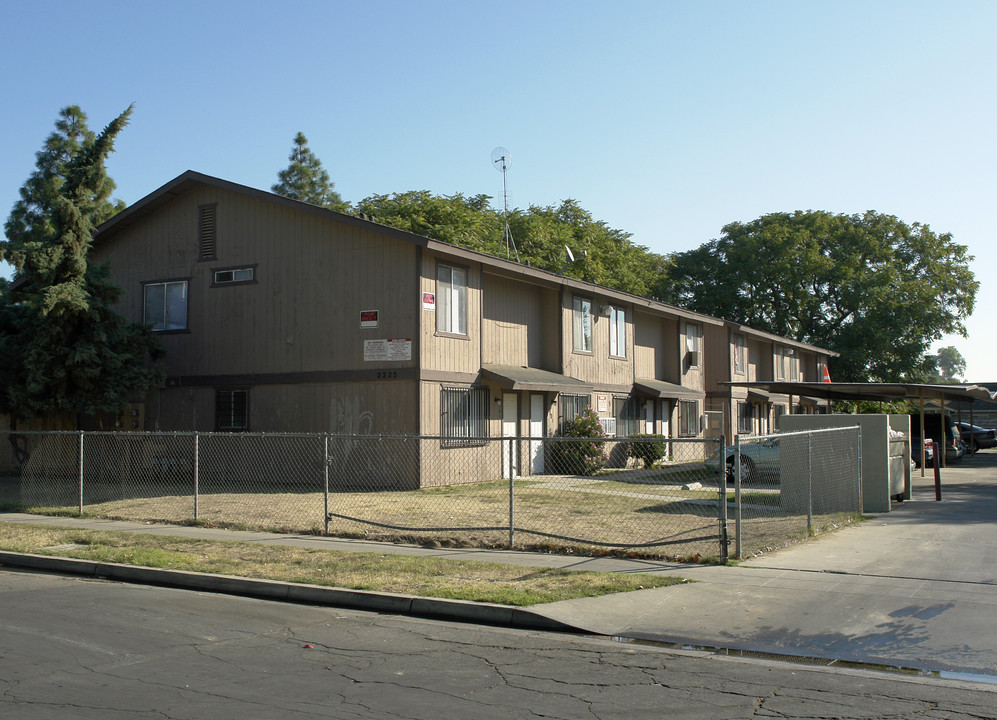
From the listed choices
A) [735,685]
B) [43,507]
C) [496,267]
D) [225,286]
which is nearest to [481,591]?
[735,685]

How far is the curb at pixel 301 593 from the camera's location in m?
8.25

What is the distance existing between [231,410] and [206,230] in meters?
4.88

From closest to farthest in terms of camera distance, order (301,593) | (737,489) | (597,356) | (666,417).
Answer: (301,593)
(737,489)
(597,356)
(666,417)

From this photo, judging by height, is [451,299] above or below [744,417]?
above

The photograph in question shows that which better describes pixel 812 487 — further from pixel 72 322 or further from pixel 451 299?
pixel 72 322

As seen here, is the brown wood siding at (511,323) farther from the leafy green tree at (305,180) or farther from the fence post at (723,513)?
the leafy green tree at (305,180)

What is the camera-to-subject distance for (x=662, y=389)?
30000 mm

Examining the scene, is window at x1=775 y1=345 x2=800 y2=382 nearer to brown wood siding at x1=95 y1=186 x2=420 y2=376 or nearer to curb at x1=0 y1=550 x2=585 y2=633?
brown wood siding at x1=95 y1=186 x2=420 y2=376

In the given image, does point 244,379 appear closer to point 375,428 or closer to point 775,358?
point 375,428

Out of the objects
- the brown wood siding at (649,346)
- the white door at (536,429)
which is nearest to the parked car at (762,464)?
the white door at (536,429)

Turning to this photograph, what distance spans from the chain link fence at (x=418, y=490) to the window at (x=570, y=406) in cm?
119

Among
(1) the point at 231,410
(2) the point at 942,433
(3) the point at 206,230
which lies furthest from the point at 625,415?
(3) the point at 206,230

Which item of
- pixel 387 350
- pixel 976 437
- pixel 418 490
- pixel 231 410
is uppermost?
pixel 387 350

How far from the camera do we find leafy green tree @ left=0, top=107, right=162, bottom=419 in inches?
776
